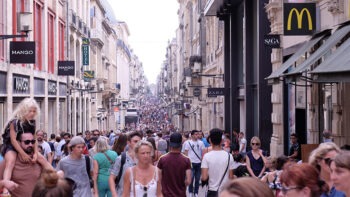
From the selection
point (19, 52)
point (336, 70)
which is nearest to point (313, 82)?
point (336, 70)

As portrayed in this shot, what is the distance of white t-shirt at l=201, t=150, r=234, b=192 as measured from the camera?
891 centimetres

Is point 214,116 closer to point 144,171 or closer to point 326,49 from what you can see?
point 326,49

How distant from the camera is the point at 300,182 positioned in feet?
14.0

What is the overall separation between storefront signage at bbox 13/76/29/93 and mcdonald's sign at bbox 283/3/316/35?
13411 mm

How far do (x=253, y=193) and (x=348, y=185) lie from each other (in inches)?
85.7

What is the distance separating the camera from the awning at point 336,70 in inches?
329

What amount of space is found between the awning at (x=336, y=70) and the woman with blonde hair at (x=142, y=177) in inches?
110

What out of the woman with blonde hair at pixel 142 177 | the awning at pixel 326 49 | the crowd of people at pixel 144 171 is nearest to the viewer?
the crowd of people at pixel 144 171

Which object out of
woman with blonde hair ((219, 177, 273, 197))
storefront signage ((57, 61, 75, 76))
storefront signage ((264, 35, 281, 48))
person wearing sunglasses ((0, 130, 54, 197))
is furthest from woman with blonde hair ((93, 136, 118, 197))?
storefront signage ((57, 61, 75, 76))

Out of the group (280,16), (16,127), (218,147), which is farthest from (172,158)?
(280,16)

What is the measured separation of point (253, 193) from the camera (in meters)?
2.91

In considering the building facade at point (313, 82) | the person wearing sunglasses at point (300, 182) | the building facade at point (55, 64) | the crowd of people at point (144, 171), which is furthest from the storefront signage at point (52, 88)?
the person wearing sunglasses at point (300, 182)

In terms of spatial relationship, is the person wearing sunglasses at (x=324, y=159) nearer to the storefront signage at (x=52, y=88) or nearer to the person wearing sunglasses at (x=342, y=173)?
the person wearing sunglasses at (x=342, y=173)

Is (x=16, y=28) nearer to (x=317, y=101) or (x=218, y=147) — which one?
(x=317, y=101)
